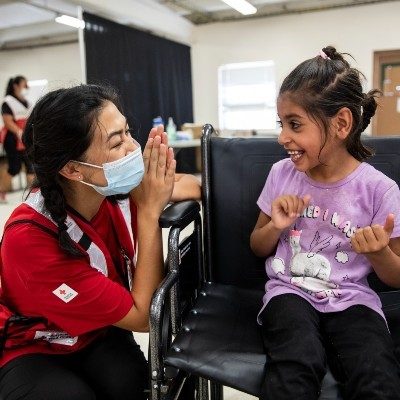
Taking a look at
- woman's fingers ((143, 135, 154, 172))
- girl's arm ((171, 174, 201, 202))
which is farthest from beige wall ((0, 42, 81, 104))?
woman's fingers ((143, 135, 154, 172))

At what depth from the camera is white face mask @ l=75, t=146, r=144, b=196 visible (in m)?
0.98

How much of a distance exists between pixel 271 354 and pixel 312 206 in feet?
1.29

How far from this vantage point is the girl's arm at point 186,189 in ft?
3.88

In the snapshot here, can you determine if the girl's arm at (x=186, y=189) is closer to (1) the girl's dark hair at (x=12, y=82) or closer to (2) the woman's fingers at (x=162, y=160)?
(2) the woman's fingers at (x=162, y=160)

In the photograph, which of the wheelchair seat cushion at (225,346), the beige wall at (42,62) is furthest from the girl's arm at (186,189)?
the beige wall at (42,62)

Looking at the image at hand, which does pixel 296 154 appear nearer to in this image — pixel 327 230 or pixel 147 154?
pixel 327 230

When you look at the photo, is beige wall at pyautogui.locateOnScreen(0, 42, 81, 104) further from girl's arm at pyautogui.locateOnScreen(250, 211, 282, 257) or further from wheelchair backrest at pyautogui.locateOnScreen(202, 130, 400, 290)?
girl's arm at pyautogui.locateOnScreen(250, 211, 282, 257)

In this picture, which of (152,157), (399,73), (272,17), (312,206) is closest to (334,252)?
(312,206)

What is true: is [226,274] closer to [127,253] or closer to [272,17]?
[127,253]

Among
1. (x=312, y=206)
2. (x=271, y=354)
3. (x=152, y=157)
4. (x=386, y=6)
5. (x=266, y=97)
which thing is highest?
(x=386, y=6)

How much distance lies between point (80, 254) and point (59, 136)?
0.84 feet

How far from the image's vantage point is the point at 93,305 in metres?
0.89

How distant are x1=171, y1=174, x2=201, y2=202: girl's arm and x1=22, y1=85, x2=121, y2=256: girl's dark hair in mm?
321

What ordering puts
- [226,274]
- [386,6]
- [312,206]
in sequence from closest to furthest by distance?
[312,206]
[226,274]
[386,6]
